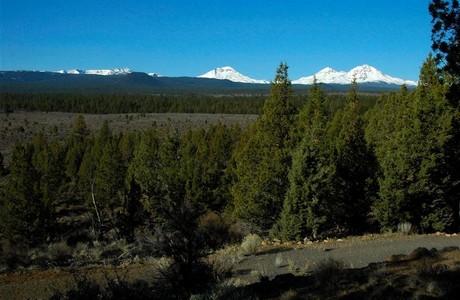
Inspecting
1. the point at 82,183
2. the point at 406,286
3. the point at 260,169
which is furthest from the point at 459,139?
the point at 82,183

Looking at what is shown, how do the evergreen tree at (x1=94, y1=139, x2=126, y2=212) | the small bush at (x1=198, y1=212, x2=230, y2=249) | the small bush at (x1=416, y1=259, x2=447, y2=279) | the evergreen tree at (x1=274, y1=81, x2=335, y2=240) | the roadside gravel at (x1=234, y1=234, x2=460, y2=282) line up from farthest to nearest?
the evergreen tree at (x1=94, y1=139, x2=126, y2=212), the small bush at (x1=198, y1=212, x2=230, y2=249), the evergreen tree at (x1=274, y1=81, x2=335, y2=240), the roadside gravel at (x1=234, y1=234, x2=460, y2=282), the small bush at (x1=416, y1=259, x2=447, y2=279)

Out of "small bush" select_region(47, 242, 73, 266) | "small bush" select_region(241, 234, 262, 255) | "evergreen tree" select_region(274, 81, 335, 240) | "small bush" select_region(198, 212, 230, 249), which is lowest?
"small bush" select_region(198, 212, 230, 249)

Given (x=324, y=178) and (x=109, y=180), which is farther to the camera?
(x=109, y=180)

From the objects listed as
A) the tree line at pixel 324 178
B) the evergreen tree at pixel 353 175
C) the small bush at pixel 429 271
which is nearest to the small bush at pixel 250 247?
the tree line at pixel 324 178

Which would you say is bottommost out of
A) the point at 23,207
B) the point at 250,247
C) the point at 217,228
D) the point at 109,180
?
the point at 217,228

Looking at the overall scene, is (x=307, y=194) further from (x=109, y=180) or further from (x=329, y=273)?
(x=109, y=180)

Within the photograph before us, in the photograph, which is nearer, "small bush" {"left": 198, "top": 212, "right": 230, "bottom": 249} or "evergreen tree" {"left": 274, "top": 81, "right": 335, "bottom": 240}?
"evergreen tree" {"left": 274, "top": 81, "right": 335, "bottom": 240}

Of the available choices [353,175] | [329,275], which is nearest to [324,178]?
[353,175]

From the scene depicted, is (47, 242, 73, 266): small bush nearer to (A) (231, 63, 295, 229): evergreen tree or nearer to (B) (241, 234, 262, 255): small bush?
(B) (241, 234, 262, 255): small bush

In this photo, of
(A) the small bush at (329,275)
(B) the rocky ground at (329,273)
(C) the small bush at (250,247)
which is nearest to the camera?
(B) the rocky ground at (329,273)

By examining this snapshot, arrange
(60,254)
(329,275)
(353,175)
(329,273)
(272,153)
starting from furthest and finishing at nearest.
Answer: (353,175) < (272,153) < (60,254) < (329,273) < (329,275)

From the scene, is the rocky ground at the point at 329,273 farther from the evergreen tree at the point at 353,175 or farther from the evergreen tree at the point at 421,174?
the evergreen tree at the point at 353,175

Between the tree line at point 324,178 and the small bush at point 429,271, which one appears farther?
the tree line at point 324,178

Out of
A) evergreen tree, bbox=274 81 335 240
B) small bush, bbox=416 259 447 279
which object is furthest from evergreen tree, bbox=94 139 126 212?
small bush, bbox=416 259 447 279
